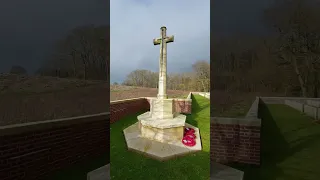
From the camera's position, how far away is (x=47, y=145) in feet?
9.00

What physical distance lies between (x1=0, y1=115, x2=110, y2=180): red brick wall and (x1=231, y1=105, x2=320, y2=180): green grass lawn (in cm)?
278

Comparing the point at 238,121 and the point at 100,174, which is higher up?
the point at 238,121

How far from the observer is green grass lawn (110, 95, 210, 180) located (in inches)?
95.3

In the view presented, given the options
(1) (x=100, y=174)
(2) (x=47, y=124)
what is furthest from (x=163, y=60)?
(1) (x=100, y=174)

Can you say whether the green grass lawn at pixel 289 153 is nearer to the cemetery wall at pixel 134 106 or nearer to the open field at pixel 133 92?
the cemetery wall at pixel 134 106

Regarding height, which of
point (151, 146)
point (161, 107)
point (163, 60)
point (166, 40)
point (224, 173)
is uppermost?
point (166, 40)

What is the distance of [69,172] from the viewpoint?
307 cm

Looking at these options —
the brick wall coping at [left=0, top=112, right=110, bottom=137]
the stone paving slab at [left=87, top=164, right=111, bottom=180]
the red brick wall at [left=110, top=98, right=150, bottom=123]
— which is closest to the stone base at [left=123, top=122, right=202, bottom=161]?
the red brick wall at [left=110, top=98, right=150, bottom=123]

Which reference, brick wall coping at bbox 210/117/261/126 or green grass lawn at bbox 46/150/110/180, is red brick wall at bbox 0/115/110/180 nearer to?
green grass lawn at bbox 46/150/110/180

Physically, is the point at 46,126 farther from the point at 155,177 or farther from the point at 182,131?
the point at 182,131

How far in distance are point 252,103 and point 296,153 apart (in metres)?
1.43

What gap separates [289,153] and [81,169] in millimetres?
3957

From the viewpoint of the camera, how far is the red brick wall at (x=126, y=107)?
9.33 ft

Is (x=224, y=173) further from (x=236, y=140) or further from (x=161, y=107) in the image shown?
(x=161, y=107)
